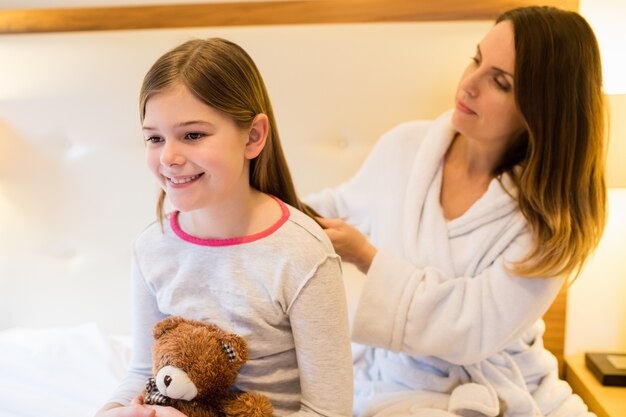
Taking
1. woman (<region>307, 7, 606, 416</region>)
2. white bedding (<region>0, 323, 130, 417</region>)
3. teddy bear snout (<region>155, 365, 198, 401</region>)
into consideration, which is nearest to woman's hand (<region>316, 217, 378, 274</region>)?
woman (<region>307, 7, 606, 416</region>)

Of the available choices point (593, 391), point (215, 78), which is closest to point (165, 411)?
point (215, 78)

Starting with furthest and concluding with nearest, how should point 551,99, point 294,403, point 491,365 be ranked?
1. point 491,365
2. point 551,99
3. point 294,403

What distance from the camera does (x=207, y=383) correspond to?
89cm

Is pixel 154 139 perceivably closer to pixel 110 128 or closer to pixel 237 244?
pixel 237 244

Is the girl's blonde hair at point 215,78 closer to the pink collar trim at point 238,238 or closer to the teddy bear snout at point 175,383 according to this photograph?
the pink collar trim at point 238,238

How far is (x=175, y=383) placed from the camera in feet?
2.86

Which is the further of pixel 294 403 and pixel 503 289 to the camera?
pixel 503 289

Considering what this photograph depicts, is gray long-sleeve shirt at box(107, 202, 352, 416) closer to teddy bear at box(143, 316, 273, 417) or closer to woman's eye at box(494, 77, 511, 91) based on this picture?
teddy bear at box(143, 316, 273, 417)

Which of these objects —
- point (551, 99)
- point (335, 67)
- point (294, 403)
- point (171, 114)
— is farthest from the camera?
point (335, 67)

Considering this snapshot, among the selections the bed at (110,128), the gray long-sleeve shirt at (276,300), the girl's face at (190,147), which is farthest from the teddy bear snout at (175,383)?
the bed at (110,128)

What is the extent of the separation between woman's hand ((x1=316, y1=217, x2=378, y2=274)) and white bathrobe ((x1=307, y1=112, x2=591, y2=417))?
3 centimetres

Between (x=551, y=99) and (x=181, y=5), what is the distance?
0.97m

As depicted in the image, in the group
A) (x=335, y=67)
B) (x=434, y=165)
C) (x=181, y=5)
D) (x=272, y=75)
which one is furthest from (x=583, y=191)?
(x=181, y=5)

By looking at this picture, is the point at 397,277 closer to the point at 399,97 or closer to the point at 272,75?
the point at 399,97
